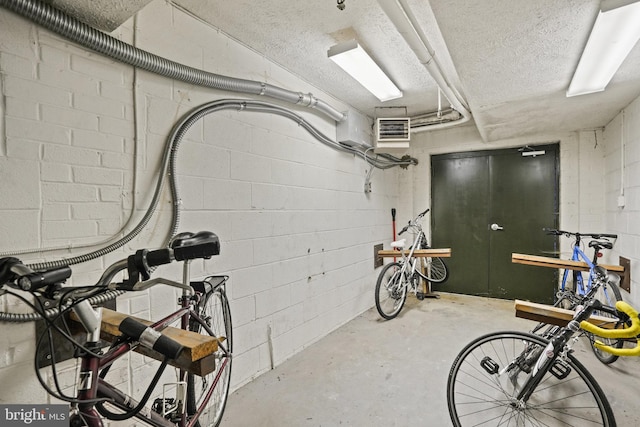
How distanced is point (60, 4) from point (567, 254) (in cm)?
519

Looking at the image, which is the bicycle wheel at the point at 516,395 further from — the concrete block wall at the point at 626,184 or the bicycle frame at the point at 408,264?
the bicycle frame at the point at 408,264

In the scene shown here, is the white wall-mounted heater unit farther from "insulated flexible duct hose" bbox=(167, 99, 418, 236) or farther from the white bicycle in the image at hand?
the white bicycle

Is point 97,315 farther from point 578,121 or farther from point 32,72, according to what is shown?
point 578,121

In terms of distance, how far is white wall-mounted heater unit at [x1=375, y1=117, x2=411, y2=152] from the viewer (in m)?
3.58

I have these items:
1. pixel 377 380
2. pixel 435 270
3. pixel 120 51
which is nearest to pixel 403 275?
pixel 435 270

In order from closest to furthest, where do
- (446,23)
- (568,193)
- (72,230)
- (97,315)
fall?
(97,315) < (72,230) < (446,23) < (568,193)

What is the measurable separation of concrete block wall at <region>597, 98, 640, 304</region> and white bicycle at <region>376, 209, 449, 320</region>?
1940 millimetres

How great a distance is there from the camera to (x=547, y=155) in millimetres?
3959

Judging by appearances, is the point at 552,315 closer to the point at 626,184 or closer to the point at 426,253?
the point at 426,253

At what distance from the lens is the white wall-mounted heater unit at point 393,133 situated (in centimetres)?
358

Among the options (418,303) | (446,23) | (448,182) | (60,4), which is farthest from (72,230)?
(448,182)

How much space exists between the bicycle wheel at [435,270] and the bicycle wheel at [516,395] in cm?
212

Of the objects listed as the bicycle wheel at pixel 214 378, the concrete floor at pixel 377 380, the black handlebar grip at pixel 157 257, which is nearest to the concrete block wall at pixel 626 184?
the concrete floor at pixel 377 380

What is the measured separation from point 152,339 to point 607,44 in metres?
2.77
